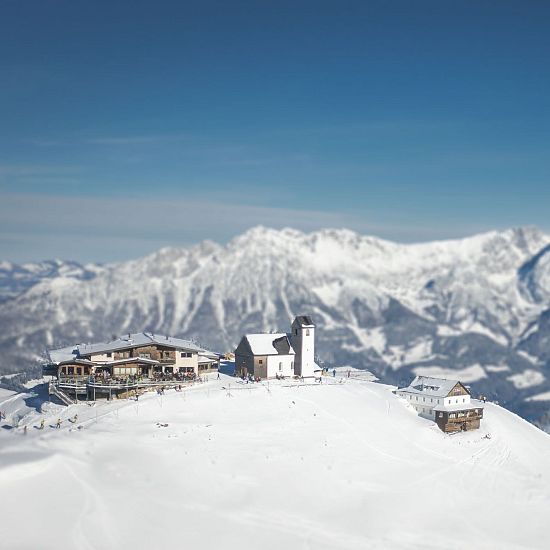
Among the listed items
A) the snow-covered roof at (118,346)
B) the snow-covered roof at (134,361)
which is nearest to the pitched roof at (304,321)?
the snow-covered roof at (118,346)

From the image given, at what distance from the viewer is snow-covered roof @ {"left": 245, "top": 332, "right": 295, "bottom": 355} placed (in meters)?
97.8

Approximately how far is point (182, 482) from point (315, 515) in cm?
1113

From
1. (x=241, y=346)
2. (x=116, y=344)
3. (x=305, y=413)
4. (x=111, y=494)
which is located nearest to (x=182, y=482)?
(x=111, y=494)

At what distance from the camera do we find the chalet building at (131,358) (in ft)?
287

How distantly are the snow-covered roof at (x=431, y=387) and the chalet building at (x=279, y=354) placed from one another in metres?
13.2

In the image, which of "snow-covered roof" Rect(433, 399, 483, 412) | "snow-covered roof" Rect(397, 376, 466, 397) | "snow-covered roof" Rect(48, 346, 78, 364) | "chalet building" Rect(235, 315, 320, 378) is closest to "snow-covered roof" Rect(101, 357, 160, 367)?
"snow-covered roof" Rect(48, 346, 78, 364)

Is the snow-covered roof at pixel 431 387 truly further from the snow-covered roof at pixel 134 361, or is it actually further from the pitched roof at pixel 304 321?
the snow-covered roof at pixel 134 361

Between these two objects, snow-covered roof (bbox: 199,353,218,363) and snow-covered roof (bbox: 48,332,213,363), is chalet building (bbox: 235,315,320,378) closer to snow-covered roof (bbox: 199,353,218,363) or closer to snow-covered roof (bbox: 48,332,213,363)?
snow-covered roof (bbox: 199,353,218,363)

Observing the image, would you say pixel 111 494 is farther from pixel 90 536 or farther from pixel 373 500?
pixel 373 500

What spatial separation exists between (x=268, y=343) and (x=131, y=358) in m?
18.8

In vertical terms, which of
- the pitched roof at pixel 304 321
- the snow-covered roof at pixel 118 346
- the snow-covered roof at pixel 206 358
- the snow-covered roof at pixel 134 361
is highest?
the pitched roof at pixel 304 321

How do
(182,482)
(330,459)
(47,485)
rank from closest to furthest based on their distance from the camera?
(47,485) < (182,482) < (330,459)

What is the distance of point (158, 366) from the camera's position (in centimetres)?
9125

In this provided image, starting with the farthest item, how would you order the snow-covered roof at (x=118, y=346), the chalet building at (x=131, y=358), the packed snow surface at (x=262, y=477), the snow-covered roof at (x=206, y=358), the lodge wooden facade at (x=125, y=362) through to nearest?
the snow-covered roof at (x=206, y=358) < the snow-covered roof at (x=118, y=346) < the chalet building at (x=131, y=358) < the lodge wooden facade at (x=125, y=362) < the packed snow surface at (x=262, y=477)
